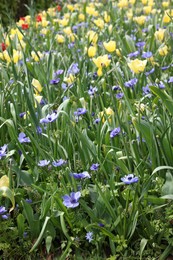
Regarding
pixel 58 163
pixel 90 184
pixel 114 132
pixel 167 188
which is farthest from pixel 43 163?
pixel 167 188

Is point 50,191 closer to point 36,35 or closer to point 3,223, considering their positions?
point 3,223

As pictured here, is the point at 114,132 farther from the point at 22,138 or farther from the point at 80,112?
the point at 22,138

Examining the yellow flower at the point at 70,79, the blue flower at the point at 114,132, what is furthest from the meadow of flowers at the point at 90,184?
the yellow flower at the point at 70,79

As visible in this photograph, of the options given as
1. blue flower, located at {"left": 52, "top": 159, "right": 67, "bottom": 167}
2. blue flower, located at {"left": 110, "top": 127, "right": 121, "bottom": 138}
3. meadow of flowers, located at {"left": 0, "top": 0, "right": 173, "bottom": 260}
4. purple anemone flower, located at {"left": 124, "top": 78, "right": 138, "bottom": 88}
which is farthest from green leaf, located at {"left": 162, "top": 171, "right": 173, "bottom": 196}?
purple anemone flower, located at {"left": 124, "top": 78, "right": 138, "bottom": 88}

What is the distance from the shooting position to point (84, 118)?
2.56m

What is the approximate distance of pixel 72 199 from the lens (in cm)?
194

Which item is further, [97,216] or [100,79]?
[100,79]

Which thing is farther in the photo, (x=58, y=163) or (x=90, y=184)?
(x=90, y=184)

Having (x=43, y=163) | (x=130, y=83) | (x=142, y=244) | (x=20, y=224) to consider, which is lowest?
(x=142, y=244)

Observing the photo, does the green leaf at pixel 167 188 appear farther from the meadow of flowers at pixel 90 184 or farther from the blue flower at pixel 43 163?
the blue flower at pixel 43 163

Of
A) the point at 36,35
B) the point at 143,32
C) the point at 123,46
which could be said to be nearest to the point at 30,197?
the point at 123,46

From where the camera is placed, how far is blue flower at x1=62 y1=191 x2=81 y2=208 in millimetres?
1914

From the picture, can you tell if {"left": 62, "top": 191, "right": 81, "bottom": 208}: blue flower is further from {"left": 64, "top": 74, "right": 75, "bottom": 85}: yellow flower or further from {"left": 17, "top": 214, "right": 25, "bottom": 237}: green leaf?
A: {"left": 64, "top": 74, "right": 75, "bottom": 85}: yellow flower

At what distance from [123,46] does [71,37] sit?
513 mm
